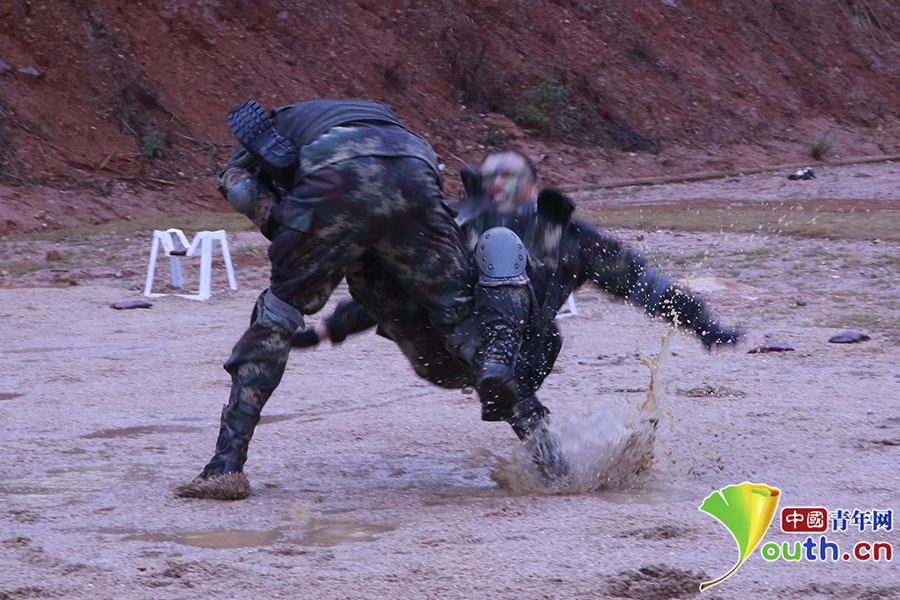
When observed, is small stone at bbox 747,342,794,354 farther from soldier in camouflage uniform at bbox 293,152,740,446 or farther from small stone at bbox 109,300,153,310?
small stone at bbox 109,300,153,310

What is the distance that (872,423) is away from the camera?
4953 mm

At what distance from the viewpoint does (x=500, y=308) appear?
3.94m

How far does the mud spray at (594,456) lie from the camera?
4.06m

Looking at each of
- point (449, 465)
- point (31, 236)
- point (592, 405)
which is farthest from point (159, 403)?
point (31, 236)

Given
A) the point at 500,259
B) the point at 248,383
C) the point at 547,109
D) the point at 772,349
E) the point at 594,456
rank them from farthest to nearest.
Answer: the point at 547,109, the point at 772,349, the point at 594,456, the point at 500,259, the point at 248,383

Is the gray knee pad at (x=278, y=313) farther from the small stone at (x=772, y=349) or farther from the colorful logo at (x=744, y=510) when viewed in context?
the small stone at (x=772, y=349)

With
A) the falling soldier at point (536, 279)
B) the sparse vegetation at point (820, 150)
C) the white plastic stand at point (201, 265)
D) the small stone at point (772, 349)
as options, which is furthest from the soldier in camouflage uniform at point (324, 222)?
the sparse vegetation at point (820, 150)

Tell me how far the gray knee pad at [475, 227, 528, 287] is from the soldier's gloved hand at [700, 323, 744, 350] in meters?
0.76

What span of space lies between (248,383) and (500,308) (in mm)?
919

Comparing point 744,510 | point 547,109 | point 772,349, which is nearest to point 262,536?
point 744,510

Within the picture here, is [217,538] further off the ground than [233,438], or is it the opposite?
[233,438]

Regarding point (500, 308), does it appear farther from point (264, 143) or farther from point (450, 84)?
point (450, 84)

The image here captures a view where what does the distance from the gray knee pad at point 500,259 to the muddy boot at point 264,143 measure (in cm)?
73

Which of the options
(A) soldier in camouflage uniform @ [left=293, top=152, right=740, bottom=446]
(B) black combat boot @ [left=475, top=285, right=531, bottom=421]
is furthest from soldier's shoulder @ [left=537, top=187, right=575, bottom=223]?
(B) black combat boot @ [left=475, top=285, right=531, bottom=421]
